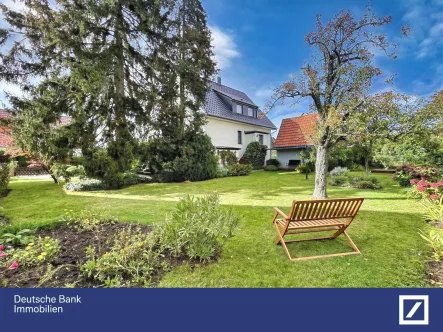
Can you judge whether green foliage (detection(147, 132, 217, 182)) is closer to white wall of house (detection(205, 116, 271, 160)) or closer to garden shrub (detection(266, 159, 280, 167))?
white wall of house (detection(205, 116, 271, 160))

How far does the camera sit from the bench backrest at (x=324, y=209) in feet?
10.4

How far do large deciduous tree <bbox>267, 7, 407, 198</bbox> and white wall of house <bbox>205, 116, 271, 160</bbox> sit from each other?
38.0 ft

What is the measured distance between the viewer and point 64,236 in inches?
146

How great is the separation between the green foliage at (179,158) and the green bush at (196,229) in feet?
32.4

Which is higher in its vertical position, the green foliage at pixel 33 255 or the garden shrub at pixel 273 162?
the garden shrub at pixel 273 162

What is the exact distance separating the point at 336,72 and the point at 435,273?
665 centimetres

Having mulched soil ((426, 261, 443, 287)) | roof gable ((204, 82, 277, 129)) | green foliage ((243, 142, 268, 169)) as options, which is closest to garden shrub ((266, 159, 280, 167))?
green foliage ((243, 142, 268, 169))

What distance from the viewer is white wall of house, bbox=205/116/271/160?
19.2 m

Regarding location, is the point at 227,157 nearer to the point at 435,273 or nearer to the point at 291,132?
the point at 291,132

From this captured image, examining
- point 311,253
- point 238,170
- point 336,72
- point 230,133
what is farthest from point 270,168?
point 311,253

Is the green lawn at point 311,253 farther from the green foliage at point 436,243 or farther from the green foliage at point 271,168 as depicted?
the green foliage at point 271,168
